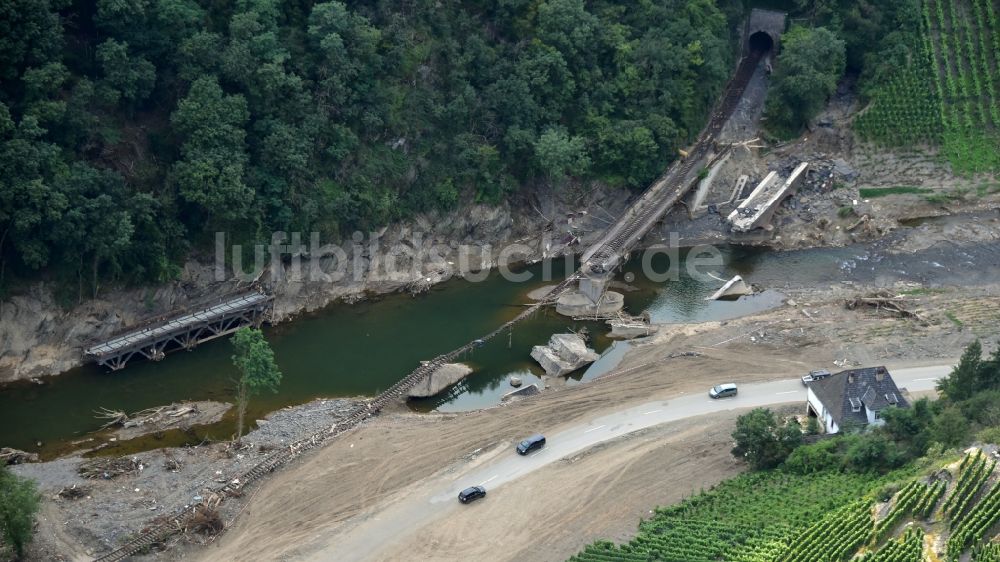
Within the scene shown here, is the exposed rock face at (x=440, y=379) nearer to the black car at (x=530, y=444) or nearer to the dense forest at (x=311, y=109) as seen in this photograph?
the black car at (x=530, y=444)

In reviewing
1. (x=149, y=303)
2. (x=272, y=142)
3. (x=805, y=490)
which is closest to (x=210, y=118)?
(x=272, y=142)

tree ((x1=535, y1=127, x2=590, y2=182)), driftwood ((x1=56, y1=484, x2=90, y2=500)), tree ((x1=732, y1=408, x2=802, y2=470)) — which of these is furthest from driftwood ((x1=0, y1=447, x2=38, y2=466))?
tree ((x1=535, y1=127, x2=590, y2=182))

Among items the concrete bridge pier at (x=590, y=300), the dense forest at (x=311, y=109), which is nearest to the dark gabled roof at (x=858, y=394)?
the concrete bridge pier at (x=590, y=300)

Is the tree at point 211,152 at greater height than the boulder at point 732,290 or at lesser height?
greater

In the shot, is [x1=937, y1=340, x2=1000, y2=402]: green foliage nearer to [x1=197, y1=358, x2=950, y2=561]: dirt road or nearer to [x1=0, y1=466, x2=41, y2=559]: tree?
[x1=197, y1=358, x2=950, y2=561]: dirt road

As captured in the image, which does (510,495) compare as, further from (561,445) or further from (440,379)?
(440,379)

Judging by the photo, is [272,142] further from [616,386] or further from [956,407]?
[956,407]
